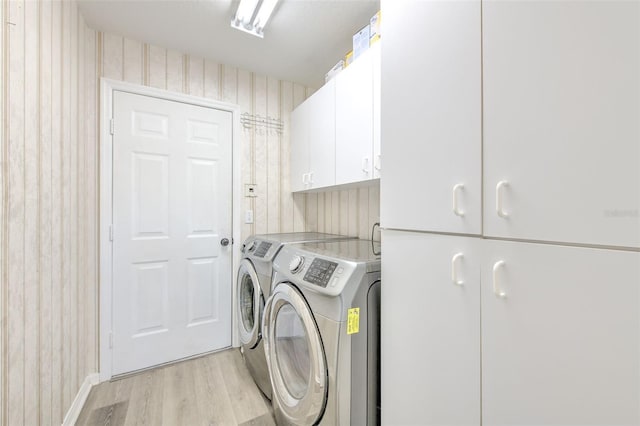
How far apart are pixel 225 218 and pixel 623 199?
2338mm

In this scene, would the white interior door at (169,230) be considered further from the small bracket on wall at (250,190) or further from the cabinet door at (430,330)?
the cabinet door at (430,330)

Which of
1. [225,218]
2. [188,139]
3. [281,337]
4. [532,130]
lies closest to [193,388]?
[281,337]

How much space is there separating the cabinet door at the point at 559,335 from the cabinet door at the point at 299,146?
68.5 inches

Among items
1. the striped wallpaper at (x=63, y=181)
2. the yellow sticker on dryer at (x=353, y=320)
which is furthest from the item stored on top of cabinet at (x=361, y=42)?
the yellow sticker on dryer at (x=353, y=320)

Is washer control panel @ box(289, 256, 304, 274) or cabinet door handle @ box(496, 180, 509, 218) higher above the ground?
cabinet door handle @ box(496, 180, 509, 218)

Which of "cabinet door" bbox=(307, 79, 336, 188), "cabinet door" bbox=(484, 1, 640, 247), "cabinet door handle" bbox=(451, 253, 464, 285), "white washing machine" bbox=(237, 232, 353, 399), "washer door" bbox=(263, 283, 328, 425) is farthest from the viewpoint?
"cabinet door" bbox=(307, 79, 336, 188)

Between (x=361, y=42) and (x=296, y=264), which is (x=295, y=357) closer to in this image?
(x=296, y=264)

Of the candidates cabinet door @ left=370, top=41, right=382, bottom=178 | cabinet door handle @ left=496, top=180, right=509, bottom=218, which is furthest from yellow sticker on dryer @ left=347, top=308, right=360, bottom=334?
cabinet door @ left=370, top=41, right=382, bottom=178

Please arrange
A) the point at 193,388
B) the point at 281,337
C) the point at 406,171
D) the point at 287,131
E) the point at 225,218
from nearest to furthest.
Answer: the point at 406,171, the point at 281,337, the point at 193,388, the point at 225,218, the point at 287,131

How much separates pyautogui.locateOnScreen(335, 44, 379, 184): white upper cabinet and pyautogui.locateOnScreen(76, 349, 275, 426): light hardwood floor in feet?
5.16

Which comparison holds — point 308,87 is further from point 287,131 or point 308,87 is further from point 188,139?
point 188,139

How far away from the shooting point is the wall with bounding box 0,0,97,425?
0.99 metres

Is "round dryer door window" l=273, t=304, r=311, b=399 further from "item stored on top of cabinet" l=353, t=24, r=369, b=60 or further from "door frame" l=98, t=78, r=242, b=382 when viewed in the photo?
"item stored on top of cabinet" l=353, t=24, r=369, b=60

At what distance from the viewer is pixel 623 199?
1.73 feet
